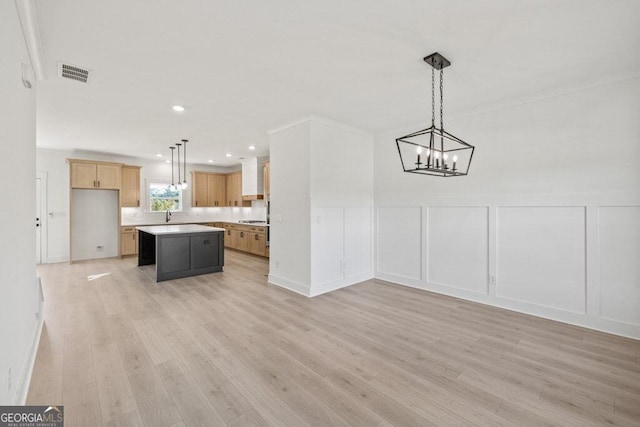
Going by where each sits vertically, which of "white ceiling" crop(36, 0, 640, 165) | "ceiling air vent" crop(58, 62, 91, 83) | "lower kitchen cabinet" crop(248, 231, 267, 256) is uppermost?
"white ceiling" crop(36, 0, 640, 165)

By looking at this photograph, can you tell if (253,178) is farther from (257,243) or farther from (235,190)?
(257,243)

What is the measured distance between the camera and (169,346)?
2.78m

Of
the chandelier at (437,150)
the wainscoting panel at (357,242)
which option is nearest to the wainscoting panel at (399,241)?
the wainscoting panel at (357,242)

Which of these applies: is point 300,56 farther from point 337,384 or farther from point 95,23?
point 337,384

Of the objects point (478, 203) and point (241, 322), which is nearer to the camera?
point (241, 322)

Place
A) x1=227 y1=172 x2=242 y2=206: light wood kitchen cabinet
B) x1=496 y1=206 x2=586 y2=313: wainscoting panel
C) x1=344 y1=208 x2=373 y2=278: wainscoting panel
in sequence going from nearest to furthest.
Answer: x1=496 y1=206 x2=586 y2=313: wainscoting panel < x1=344 y1=208 x2=373 y2=278: wainscoting panel < x1=227 y1=172 x2=242 y2=206: light wood kitchen cabinet

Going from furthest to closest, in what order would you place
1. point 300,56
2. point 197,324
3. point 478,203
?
1. point 478,203
2. point 197,324
3. point 300,56

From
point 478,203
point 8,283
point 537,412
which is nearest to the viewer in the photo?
point 8,283

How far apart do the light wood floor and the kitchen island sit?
1165mm

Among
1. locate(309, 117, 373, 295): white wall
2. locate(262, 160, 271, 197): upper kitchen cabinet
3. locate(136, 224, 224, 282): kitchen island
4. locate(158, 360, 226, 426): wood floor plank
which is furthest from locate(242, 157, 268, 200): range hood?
locate(158, 360, 226, 426): wood floor plank

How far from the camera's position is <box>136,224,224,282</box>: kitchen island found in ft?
16.9

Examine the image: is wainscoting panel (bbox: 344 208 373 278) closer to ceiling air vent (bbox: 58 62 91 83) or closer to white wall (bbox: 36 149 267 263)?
ceiling air vent (bbox: 58 62 91 83)

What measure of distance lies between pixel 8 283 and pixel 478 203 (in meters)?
4.73

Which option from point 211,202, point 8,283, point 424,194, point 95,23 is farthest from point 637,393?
point 211,202
